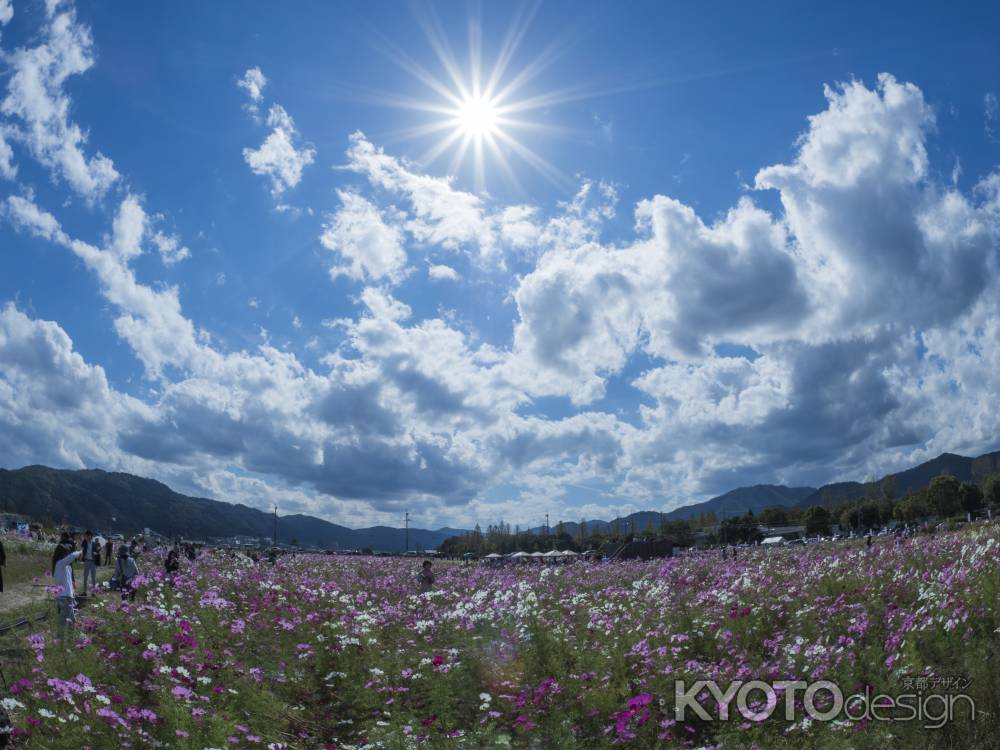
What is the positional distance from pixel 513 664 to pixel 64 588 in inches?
295

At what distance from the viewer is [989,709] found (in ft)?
19.3

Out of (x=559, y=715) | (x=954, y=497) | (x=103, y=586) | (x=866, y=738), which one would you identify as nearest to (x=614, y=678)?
(x=559, y=715)

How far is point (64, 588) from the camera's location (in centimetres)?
1060

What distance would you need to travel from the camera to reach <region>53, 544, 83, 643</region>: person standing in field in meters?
10.1

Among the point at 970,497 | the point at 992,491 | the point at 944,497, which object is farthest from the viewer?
the point at 970,497

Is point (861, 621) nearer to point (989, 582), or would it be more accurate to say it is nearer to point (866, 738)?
point (989, 582)

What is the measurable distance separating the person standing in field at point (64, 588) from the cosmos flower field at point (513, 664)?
35 cm

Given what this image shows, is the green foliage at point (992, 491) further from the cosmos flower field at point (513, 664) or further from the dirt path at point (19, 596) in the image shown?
the dirt path at point (19, 596)

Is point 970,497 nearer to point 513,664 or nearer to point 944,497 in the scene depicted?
point 944,497

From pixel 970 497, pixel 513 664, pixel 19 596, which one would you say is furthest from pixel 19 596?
pixel 970 497

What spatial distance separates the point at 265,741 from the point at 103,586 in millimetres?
17066

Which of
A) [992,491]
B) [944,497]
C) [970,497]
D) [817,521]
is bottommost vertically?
[817,521]

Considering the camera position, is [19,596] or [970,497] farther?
[970,497]

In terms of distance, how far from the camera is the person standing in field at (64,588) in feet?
33.2
